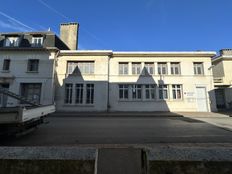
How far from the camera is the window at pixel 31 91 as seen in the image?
1891 cm

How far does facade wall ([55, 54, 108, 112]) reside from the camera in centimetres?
1848

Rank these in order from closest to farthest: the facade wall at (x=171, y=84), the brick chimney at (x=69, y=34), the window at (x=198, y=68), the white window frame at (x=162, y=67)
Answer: the facade wall at (x=171, y=84) < the window at (x=198, y=68) < the white window frame at (x=162, y=67) < the brick chimney at (x=69, y=34)

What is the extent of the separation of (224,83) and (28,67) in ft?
77.5

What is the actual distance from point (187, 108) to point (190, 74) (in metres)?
3.79

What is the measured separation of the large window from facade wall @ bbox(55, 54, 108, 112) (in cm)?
38

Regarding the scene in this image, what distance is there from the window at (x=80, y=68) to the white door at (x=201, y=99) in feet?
39.4

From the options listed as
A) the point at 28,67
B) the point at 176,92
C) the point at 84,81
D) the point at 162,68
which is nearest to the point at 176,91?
the point at 176,92

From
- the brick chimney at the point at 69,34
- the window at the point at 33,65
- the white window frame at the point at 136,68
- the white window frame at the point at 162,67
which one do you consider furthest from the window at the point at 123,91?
the window at the point at 33,65

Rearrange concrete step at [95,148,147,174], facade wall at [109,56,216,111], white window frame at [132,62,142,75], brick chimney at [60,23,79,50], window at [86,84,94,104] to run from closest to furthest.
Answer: concrete step at [95,148,147,174] → facade wall at [109,56,216,111] → window at [86,84,94,104] → white window frame at [132,62,142,75] → brick chimney at [60,23,79,50]

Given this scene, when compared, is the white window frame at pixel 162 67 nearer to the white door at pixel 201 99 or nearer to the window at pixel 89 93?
the white door at pixel 201 99

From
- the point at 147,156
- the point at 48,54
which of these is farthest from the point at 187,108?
the point at 147,156

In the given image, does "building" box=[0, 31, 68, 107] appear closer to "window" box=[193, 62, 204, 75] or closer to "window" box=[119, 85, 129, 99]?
"window" box=[119, 85, 129, 99]

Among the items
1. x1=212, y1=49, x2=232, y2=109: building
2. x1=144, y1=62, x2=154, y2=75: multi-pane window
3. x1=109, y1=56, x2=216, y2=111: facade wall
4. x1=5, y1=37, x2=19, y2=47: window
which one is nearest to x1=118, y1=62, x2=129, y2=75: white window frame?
x1=109, y1=56, x2=216, y2=111: facade wall

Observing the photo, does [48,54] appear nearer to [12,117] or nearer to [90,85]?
[90,85]
